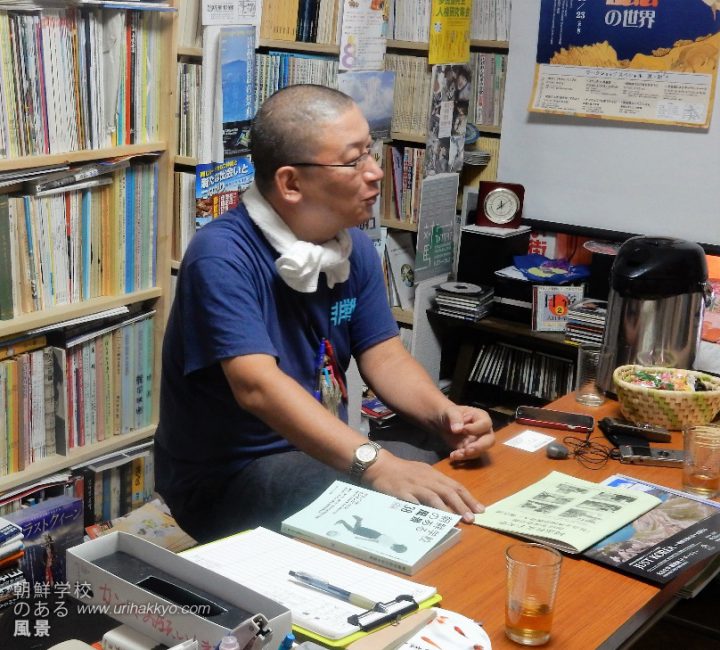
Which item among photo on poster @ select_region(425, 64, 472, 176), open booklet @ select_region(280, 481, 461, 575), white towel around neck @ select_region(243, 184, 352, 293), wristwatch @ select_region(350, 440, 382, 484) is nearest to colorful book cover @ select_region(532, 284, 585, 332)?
photo on poster @ select_region(425, 64, 472, 176)

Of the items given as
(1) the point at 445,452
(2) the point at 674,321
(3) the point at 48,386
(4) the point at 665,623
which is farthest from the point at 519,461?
(3) the point at 48,386

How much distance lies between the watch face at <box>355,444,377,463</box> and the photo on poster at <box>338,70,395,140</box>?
5.83ft

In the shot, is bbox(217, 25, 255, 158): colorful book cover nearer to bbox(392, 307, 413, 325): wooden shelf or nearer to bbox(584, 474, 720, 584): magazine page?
bbox(392, 307, 413, 325): wooden shelf

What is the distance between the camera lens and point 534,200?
150 inches

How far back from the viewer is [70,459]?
2.81 metres

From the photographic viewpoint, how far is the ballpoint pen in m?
1.33

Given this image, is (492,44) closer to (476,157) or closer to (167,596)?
(476,157)

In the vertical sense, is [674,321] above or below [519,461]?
above

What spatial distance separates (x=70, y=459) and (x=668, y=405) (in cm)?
166

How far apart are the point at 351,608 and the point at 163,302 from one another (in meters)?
1.85

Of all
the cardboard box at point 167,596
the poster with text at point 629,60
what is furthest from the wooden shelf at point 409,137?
the cardboard box at point 167,596

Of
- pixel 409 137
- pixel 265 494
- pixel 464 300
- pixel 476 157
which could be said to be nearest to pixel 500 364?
pixel 464 300

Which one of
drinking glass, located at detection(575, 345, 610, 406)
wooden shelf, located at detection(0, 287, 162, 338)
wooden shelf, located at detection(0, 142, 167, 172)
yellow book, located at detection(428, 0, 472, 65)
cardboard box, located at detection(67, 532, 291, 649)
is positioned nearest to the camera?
cardboard box, located at detection(67, 532, 291, 649)

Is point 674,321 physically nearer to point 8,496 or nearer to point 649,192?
point 649,192
